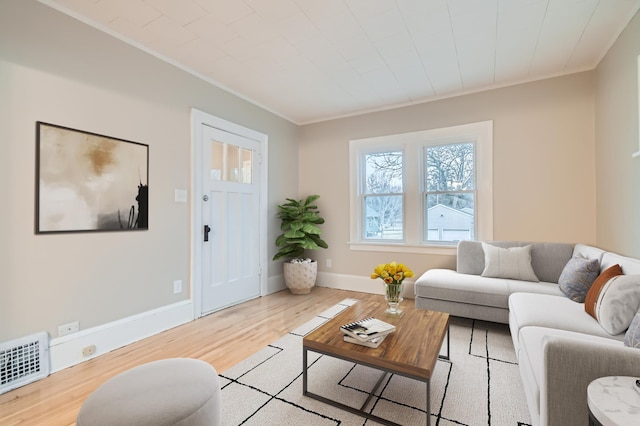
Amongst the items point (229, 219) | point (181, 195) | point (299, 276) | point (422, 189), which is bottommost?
point (299, 276)

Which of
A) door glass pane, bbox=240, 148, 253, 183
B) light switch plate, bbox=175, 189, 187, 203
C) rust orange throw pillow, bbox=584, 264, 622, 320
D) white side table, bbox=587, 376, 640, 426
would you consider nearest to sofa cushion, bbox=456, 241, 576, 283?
rust orange throw pillow, bbox=584, 264, 622, 320

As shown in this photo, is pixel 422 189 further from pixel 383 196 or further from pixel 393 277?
pixel 393 277

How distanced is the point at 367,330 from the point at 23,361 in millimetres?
2318

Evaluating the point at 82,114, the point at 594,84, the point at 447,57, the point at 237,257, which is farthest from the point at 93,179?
the point at 594,84

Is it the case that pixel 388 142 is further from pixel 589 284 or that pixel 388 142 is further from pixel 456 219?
pixel 589 284

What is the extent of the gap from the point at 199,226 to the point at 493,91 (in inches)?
152

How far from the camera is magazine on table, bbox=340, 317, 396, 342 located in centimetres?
167

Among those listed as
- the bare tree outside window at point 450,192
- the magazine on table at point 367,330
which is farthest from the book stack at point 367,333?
the bare tree outside window at point 450,192

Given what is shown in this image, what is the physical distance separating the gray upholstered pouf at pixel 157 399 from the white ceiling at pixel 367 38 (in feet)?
7.99

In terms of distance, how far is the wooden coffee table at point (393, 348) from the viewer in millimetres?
1464

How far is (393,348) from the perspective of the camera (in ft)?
5.35

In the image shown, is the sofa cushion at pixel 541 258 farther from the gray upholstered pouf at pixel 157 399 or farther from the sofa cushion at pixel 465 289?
the gray upholstered pouf at pixel 157 399

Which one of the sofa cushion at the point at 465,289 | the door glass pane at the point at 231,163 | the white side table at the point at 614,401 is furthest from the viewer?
the door glass pane at the point at 231,163

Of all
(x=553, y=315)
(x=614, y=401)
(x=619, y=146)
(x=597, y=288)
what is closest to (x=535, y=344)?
(x=553, y=315)
